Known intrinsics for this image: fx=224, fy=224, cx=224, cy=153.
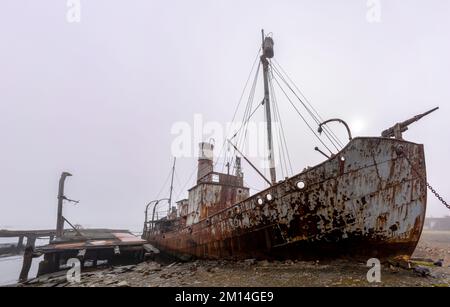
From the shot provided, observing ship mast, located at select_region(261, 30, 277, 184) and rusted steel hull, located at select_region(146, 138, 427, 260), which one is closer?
rusted steel hull, located at select_region(146, 138, 427, 260)

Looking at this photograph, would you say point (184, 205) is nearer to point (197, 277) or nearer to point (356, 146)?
point (197, 277)

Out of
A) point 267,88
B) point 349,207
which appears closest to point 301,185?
point 349,207

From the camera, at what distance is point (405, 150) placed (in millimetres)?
7109

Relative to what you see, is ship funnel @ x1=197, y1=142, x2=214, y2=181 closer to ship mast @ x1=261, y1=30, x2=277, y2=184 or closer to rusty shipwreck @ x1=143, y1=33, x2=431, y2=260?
ship mast @ x1=261, y1=30, x2=277, y2=184

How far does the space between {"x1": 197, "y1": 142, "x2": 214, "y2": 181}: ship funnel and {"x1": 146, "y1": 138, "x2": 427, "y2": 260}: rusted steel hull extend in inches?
348

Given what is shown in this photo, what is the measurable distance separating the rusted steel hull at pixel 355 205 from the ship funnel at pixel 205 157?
8.85m

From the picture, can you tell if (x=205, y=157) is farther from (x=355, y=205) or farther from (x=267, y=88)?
(x=355, y=205)

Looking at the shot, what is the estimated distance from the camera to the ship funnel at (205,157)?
662 inches

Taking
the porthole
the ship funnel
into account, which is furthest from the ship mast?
the ship funnel

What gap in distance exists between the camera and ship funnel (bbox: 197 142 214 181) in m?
16.8

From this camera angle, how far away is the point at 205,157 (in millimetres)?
17328

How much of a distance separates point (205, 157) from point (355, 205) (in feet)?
38.5

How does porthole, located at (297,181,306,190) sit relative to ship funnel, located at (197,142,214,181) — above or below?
below
